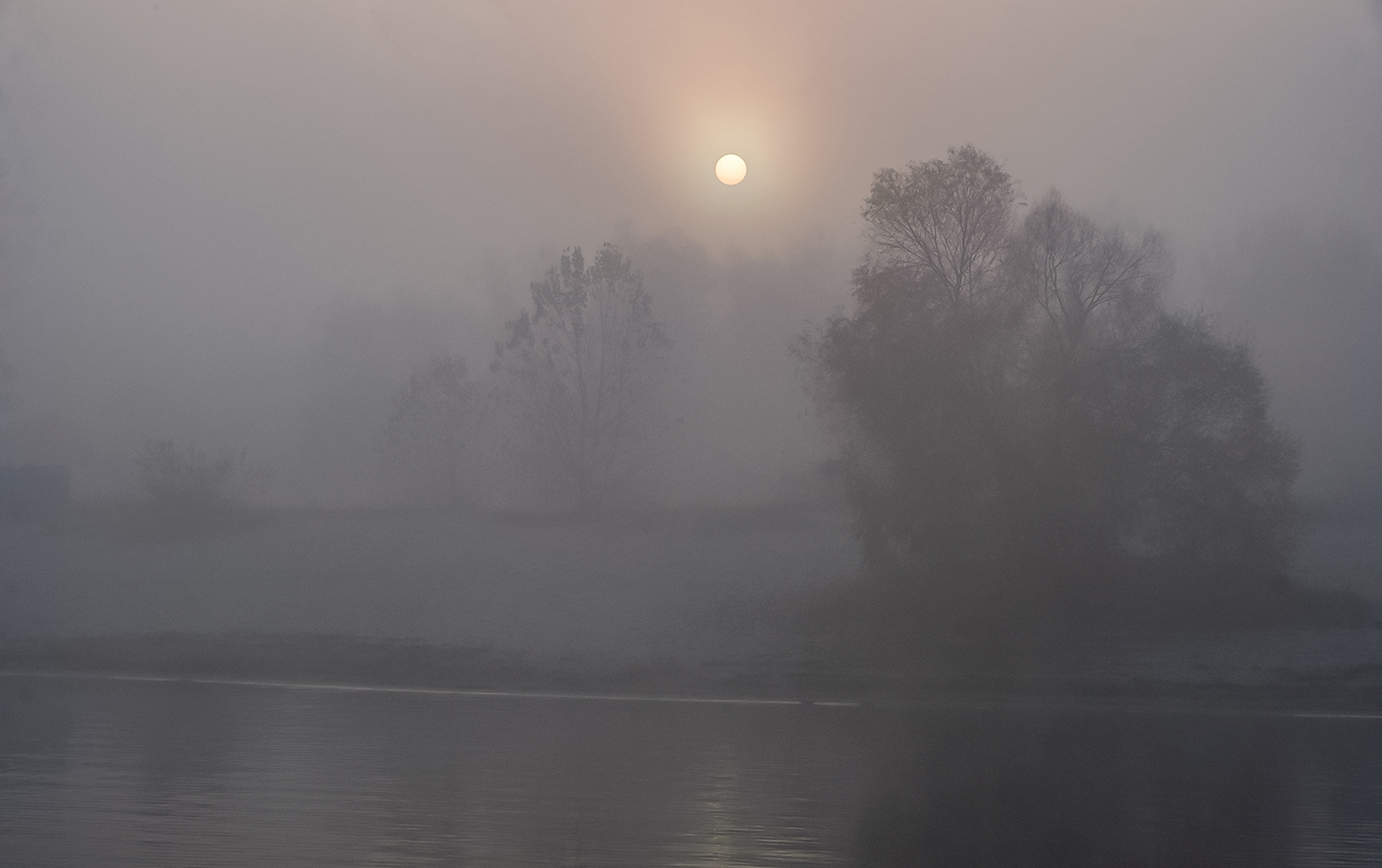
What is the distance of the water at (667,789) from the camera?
6289mm

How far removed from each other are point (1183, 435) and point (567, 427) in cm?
1933

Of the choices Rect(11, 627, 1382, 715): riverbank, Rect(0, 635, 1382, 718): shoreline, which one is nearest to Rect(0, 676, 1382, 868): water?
Rect(0, 635, 1382, 718): shoreline

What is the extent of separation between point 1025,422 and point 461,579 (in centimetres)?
1380

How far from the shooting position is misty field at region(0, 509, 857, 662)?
20.5 m

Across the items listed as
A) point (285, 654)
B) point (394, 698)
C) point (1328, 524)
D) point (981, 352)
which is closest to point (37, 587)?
point (285, 654)

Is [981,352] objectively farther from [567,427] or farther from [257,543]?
[257,543]

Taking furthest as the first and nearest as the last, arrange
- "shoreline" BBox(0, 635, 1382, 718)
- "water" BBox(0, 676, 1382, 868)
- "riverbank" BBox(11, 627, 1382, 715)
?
"riverbank" BBox(11, 627, 1382, 715) < "shoreline" BBox(0, 635, 1382, 718) < "water" BBox(0, 676, 1382, 868)

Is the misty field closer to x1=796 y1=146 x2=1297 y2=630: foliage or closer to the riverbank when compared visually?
the riverbank

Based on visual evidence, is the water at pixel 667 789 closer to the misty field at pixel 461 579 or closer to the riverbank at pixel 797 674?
the riverbank at pixel 797 674

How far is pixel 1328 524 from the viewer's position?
23469 millimetres

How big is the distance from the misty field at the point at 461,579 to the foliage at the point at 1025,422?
3.73 meters

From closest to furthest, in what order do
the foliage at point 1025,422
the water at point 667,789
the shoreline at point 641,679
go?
1. the water at point 667,789
2. the shoreline at point 641,679
3. the foliage at point 1025,422

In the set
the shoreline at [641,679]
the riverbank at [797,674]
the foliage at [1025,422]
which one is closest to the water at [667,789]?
the shoreline at [641,679]

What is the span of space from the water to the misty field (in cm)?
712
